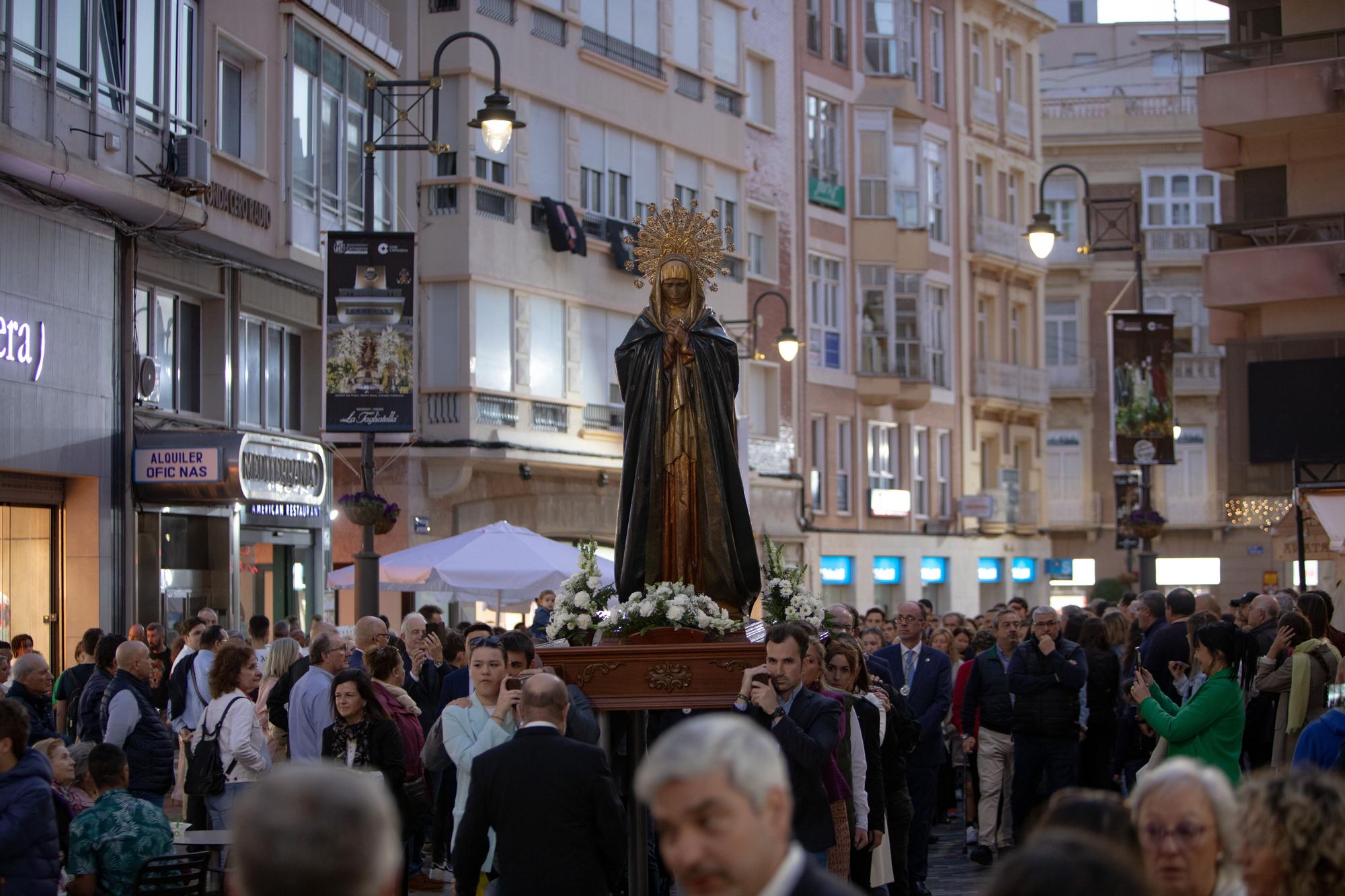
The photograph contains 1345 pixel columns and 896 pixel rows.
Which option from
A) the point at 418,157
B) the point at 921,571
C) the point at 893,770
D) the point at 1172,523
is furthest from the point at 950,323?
the point at 893,770

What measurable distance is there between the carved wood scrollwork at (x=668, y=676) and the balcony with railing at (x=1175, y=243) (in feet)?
164

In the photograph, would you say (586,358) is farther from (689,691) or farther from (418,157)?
(689,691)

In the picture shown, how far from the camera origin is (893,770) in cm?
1241

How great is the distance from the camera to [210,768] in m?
12.1

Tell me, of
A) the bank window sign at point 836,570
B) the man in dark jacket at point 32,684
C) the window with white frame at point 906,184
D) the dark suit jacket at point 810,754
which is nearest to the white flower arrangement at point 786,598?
the dark suit jacket at point 810,754

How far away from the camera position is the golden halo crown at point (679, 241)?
12641 millimetres

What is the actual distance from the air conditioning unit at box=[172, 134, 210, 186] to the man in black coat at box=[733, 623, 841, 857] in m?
13.9

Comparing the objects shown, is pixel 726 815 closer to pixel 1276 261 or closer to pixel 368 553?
pixel 368 553

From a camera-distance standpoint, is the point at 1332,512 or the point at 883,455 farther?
the point at 883,455

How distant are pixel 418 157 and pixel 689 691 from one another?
22.9 m

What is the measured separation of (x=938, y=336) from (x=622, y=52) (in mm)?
15136

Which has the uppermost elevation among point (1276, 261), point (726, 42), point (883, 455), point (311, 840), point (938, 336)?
point (726, 42)

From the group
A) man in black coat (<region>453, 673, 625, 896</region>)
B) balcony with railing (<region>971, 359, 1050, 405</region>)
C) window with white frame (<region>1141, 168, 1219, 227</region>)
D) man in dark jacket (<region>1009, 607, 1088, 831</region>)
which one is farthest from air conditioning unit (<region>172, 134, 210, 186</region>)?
window with white frame (<region>1141, 168, 1219, 227</region>)

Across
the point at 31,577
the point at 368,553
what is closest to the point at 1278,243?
the point at 368,553
